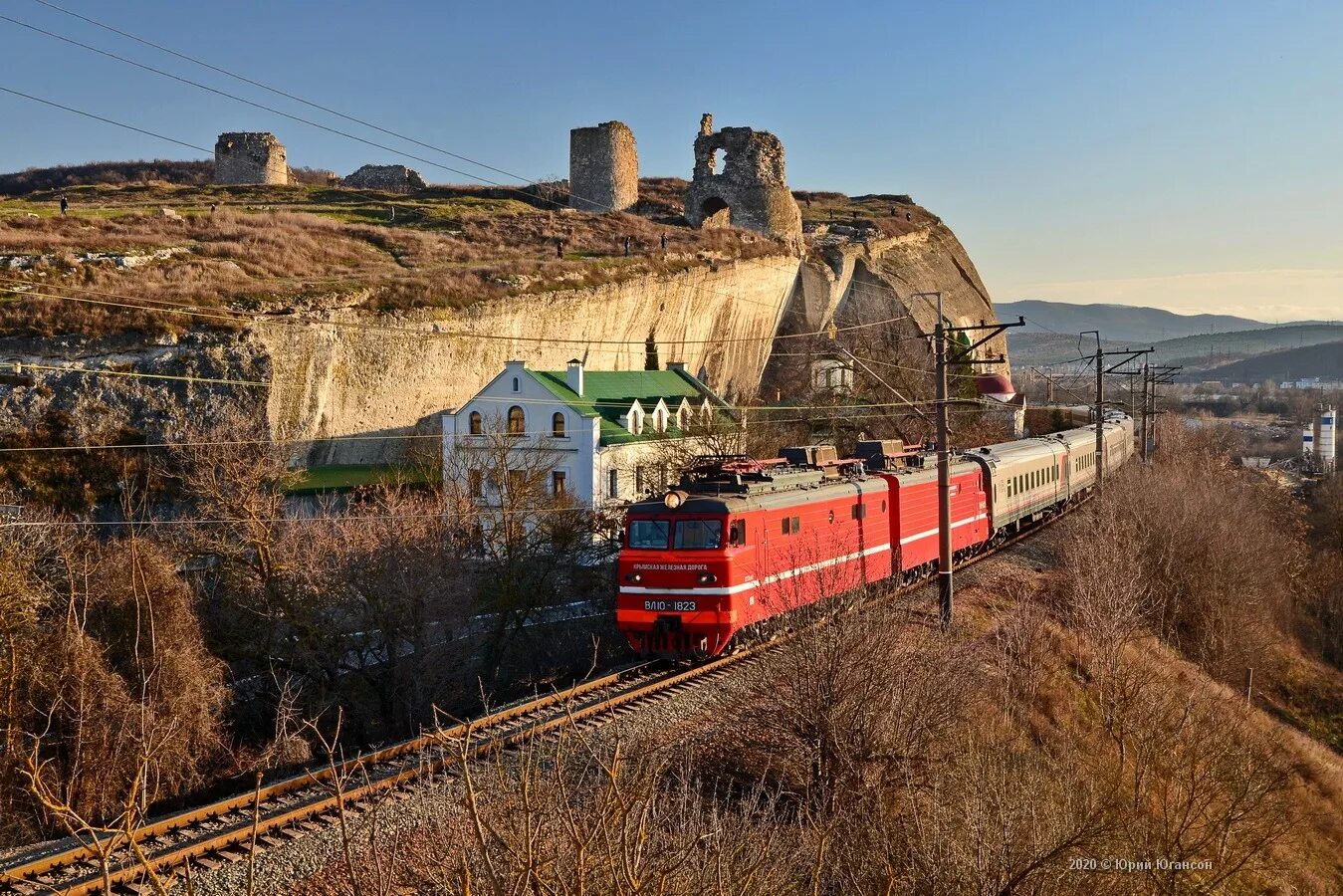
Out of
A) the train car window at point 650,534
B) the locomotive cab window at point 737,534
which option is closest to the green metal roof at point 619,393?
the train car window at point 650,534

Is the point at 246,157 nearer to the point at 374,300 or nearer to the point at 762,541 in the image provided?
the point at 374,300

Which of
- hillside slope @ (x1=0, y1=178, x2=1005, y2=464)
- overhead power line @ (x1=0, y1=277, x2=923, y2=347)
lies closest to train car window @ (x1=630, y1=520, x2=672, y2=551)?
overhead power line @ (x1=0, y1=277, x2=923, y2=347)

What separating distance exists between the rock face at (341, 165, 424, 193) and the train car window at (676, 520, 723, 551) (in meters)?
72.5

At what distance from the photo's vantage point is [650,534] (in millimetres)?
16859

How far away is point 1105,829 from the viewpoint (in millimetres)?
10766

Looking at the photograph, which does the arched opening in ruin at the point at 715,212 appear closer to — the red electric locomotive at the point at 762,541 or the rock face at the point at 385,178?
the rock face at the point at 385,178

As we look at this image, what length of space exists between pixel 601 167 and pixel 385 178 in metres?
20.2

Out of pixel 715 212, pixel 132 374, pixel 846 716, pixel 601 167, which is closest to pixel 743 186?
pixel 715 212

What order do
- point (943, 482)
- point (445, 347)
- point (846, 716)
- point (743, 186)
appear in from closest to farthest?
point (846, 716) < point (943, 482) < point (445, 347) < point (743, 186)

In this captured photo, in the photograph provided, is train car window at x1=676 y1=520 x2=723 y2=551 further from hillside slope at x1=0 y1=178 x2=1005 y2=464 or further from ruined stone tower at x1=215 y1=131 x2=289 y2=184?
ruined stone tower at x1=215 y1=131 x2=289 y2=184

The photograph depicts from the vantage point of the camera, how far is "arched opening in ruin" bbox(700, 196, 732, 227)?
6900 cm

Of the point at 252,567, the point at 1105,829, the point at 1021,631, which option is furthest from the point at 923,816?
the point at 252,567

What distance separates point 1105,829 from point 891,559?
1101cm

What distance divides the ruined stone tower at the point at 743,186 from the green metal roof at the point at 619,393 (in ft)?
83.5
